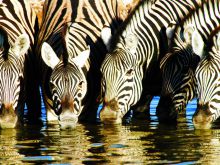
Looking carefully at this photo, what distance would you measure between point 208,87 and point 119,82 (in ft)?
6.13

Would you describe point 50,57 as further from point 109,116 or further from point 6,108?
point 109,116

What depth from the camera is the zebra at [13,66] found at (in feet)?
57.3

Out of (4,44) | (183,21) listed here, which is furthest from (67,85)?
(183,21)

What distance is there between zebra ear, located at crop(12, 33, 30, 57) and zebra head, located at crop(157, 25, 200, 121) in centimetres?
273

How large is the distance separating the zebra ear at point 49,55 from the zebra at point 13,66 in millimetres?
399

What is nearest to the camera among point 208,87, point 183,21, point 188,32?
point 208,87

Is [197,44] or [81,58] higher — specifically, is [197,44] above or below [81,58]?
above

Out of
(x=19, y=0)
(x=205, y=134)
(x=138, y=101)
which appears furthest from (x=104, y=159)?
(x=19, y=0)

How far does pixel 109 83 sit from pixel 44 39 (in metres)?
2.28

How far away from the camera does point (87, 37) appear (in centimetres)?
Answer: 1936

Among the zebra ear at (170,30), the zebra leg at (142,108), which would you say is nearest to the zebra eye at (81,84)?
the zebra ear at (170,30)

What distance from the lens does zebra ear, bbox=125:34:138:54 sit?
720 inches

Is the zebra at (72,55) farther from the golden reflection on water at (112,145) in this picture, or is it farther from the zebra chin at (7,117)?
the zebra chin at (7,117)

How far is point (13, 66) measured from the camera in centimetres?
1794
